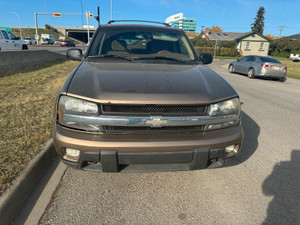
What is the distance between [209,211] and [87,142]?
4.41ft

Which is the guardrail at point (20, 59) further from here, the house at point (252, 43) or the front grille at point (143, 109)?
the house at point (252, 43)

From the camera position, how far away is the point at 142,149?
1932 millimetres

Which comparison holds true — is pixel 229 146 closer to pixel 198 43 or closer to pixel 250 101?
pixel 250 101

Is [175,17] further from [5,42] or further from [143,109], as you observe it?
[143,109]

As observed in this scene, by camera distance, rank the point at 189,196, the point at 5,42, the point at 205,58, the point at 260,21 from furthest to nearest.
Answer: the point at 260,21 → the point at 5,42 → the point at 205,58 → the point at 189,196

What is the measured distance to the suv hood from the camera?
1.99 meters

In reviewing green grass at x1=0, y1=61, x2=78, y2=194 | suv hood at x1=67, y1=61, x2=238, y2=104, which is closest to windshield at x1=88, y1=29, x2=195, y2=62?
suv hood at x1=67, y1=61, x2=238, y2=104

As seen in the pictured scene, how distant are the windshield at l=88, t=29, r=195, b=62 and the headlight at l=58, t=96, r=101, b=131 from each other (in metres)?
1.26

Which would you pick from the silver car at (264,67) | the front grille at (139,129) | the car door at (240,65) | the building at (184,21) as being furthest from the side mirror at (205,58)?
the building at (184,21)

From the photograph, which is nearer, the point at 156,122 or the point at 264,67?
the point at 156,122

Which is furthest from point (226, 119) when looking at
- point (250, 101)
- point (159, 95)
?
point (250, 101)

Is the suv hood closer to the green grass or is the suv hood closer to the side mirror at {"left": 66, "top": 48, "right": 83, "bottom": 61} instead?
the side mirror at {"left": 66, "top": 48, "right": 83, "bottom": 61}

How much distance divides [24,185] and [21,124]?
5.73 ft

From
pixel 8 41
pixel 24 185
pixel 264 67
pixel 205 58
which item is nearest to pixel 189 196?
pixel 24 185
